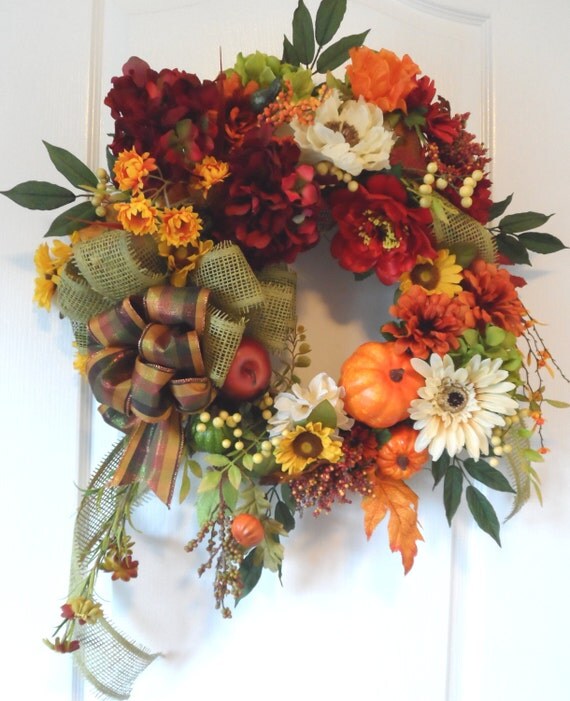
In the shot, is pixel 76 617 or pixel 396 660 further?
pixel 396 660

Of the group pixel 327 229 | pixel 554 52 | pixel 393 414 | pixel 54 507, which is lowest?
pixel 54 507

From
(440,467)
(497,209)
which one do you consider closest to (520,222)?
(497,209)

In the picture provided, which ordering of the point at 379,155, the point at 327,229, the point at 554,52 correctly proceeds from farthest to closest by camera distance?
the point at 554,52
the point at 327,229
the point at 379,155

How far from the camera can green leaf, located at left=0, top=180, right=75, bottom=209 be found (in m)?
0.66

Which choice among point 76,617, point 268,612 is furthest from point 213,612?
point 76,617

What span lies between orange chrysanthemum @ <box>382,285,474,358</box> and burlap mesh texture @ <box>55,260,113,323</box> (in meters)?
0.35

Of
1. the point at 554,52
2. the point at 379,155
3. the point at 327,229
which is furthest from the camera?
the point at 554,52

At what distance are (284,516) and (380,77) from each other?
0.57 metres

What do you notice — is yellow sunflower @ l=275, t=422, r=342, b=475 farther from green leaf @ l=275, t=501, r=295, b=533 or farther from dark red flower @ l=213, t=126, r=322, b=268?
dark red flower @ l=213, t=126, r=322, b=268

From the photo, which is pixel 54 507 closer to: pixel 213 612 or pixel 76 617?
pixel 76 617

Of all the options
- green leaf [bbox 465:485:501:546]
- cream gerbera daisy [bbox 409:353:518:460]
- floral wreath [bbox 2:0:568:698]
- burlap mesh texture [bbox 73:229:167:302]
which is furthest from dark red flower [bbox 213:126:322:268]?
green leaf [bbox 465:485:501:546]

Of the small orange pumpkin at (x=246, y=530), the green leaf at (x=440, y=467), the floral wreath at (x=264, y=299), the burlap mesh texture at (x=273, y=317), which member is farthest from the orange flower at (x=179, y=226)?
the green leaf at (x=440, y=467)

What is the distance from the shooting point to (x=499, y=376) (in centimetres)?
61

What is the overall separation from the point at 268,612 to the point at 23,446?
420 mm
